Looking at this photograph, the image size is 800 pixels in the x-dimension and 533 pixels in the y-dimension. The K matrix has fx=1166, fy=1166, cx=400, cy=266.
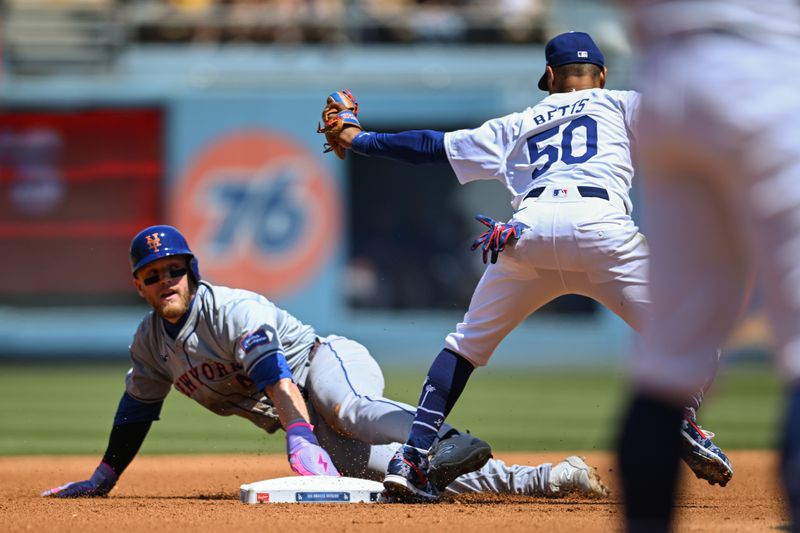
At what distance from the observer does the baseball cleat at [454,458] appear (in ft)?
12.9

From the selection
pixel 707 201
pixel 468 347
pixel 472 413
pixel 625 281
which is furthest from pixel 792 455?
pixel 472 413

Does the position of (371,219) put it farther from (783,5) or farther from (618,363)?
(783,5)

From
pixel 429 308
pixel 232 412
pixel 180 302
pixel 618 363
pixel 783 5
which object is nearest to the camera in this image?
pixel 783 5

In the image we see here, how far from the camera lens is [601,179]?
3857mm

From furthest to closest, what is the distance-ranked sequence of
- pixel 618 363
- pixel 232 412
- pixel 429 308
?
pixel 429 308 → pixel 618 363 → pixel 232 412

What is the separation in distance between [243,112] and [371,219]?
7.62ft

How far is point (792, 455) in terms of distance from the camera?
1834 millimetres

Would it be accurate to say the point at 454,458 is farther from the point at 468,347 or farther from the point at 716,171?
the point at 716,171

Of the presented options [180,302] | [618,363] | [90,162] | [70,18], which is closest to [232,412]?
[180,302]

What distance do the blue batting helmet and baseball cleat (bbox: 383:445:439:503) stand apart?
42.5 inches

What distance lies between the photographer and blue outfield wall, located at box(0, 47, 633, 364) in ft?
45.1

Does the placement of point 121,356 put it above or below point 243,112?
below

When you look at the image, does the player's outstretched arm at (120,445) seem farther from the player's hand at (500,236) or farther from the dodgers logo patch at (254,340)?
the player's hand at (500,236)

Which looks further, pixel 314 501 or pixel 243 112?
pixel 243 112
